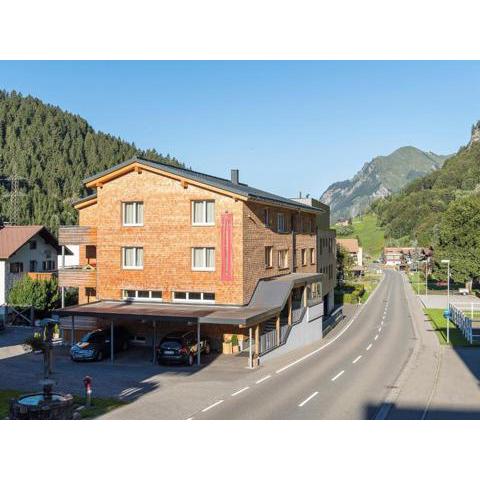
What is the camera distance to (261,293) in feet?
108

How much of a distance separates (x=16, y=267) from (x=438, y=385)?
126ft

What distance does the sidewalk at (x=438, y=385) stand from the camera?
19.5 meters

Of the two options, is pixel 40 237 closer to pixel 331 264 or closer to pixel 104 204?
pixel 104 204

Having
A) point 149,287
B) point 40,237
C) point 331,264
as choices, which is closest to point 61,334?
point 149,287

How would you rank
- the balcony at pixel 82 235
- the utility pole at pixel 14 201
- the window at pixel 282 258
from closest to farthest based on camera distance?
1. the balcony at pixel 82 235
2. the window at pixel 282 258
3. the utility pole at pixel 14 201

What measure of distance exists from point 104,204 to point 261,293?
37.5ft

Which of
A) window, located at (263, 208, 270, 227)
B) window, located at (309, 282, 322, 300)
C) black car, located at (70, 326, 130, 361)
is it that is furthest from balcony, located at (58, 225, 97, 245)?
window, located at (309, 282, 322, 300)

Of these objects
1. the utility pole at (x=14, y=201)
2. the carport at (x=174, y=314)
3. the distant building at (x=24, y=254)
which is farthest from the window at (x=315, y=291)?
the utility pole at (x=14, y=201)

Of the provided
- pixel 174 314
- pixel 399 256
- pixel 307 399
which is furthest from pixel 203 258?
pixel 399 256

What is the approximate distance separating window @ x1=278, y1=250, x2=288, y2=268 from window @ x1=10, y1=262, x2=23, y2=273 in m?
24.9

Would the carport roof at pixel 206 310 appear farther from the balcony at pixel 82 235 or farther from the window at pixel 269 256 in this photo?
the balcony at pixel 82 235

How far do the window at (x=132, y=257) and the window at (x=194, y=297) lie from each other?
10.1ft

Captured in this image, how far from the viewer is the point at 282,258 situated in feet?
129

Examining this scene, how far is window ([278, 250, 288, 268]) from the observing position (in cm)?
3868
